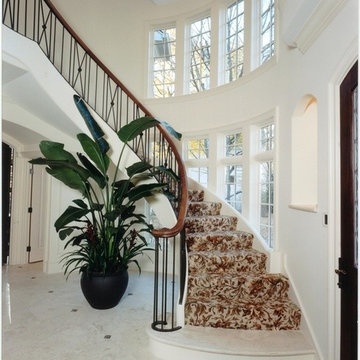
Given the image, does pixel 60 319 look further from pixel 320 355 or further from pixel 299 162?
pixel 299 162

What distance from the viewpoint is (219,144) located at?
4.82 metres

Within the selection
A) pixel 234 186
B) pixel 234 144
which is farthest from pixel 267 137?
pixel 234 186

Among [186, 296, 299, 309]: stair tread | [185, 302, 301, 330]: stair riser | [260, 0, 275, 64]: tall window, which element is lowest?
[185, 302, 301, 330]: stair riser

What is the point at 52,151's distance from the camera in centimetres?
327

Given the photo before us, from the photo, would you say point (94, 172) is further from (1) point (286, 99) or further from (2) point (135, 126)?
(1) point (286, 99)

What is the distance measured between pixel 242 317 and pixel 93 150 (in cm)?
245

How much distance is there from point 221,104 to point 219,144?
663mm

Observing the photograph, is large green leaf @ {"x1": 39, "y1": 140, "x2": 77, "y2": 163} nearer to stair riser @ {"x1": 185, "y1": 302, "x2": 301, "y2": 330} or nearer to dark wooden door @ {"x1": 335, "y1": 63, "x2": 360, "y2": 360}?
stair riser @ {"x1": 185, "y1": 302, "x2": 301, "y2": 330}

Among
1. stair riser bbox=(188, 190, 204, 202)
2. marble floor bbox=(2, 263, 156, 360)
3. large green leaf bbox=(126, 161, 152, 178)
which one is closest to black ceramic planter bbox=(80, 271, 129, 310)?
marble floor bbox=(2, 263, 156, 360)

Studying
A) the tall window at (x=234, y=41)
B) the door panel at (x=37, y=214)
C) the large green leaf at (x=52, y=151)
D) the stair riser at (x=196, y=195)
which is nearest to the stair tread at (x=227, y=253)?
the stair riser at (x=196, y=195)

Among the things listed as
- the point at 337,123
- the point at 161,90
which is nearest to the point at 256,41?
the point at 161,90

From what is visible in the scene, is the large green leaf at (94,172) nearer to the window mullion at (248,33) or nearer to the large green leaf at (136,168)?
the large green leaf at (136,168)

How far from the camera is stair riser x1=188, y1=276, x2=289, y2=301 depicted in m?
2.95

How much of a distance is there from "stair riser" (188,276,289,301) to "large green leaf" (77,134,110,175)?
66.8 inches
